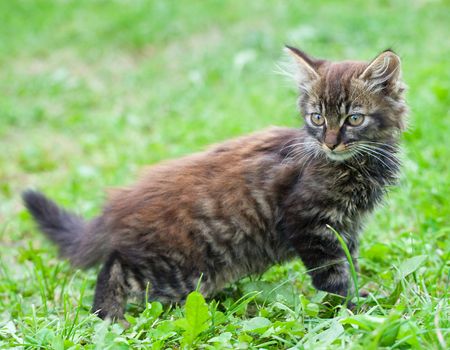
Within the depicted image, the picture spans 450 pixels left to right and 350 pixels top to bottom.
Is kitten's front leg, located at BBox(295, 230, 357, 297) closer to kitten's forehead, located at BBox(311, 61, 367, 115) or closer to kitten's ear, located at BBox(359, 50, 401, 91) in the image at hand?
kitten's forehead, located at BBox(311, 61, 367, 115)

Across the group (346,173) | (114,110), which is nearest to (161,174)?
(346,173)

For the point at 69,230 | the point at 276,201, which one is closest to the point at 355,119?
the point at 276,201

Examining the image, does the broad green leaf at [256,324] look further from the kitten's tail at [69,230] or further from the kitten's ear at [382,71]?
the kitten's ear at [382,71]

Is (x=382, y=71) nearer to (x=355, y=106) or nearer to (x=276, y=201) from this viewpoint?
(x=355, y=106)

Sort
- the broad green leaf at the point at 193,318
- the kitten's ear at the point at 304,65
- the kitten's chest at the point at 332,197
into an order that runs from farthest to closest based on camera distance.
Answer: the kitten's ear at the point at 304,65
the kitten's chest at the point at 332,197
the broad green leaf at the point at 193,318

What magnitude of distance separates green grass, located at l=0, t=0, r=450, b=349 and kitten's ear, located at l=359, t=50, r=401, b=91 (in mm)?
1041

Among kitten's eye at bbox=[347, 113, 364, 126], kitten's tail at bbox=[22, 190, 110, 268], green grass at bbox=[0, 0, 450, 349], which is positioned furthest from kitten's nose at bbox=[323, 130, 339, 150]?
kitten's tail at bbox=[22, 190, 110, 268]

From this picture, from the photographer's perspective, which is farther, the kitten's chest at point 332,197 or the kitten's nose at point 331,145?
the kitten's chest at point 332,197

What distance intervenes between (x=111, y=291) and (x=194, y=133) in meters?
3.78

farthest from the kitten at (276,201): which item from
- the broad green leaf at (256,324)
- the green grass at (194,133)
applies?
the broad green leaf at (256,324)

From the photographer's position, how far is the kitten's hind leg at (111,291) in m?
3.94

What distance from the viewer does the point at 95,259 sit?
4379 millimetres

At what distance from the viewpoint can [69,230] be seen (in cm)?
459

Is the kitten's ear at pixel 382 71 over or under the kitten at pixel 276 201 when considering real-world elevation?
over
